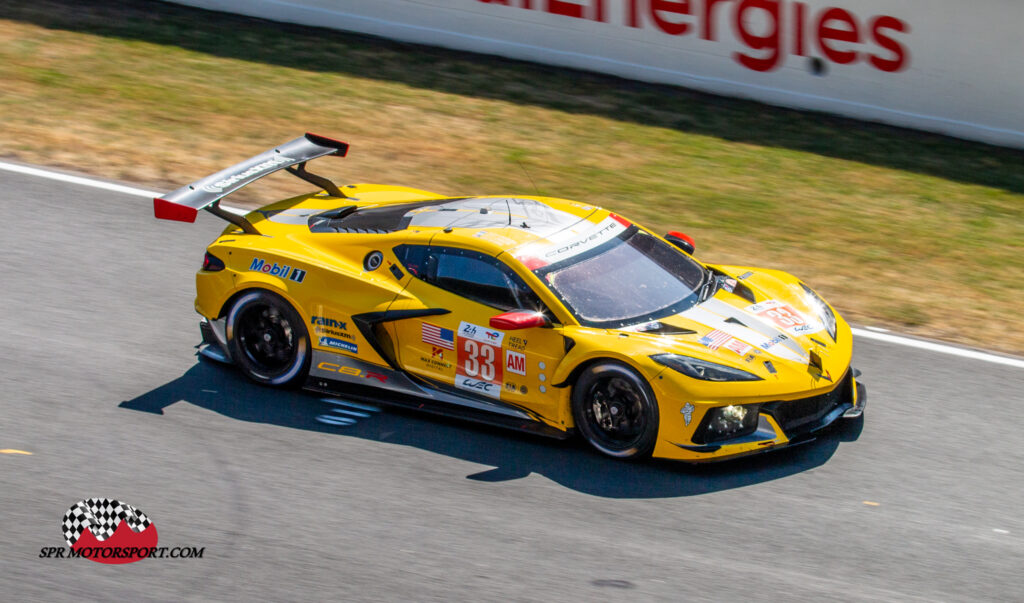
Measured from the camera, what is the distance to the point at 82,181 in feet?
34.8

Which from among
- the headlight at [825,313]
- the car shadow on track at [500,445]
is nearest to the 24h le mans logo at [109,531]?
the car shadow on track at [500,445]

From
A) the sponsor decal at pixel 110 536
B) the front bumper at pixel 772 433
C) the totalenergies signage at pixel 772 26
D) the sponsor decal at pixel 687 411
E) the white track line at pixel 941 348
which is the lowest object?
the white track line at pixel 941 348

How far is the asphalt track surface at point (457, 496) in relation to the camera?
5.45 meters

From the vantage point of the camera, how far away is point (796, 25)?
12.8 metres

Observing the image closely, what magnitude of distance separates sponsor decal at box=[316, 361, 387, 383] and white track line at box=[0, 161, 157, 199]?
13.7 feet

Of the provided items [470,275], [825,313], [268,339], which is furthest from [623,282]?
[268,339]

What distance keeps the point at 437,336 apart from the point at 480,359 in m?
0.32

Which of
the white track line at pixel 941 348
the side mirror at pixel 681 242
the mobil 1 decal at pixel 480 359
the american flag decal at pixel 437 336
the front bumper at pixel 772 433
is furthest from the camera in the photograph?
the white track line at pixel 941 348

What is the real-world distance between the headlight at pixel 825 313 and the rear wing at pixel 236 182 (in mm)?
3555

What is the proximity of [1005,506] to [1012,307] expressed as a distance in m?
3.51

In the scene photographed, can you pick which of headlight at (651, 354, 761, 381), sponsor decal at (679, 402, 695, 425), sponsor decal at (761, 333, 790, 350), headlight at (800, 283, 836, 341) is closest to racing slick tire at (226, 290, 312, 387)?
headlight at (651, 354, 761, 381)

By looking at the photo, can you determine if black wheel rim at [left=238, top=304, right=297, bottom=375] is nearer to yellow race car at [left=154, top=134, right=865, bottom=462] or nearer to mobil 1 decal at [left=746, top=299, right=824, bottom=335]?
yellow race car at [left=154, top=134, right=865, bottom=462]

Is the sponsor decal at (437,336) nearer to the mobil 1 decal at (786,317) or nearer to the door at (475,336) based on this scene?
the door at (475,336)

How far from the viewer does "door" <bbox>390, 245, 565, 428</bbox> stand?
6.50 meters
